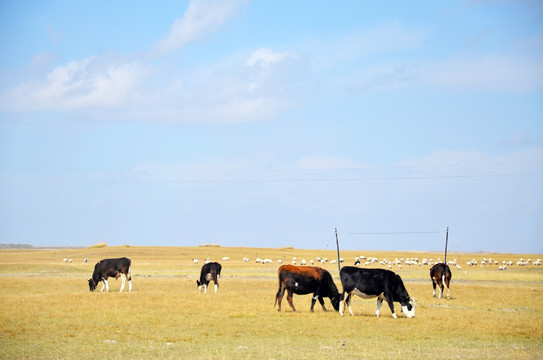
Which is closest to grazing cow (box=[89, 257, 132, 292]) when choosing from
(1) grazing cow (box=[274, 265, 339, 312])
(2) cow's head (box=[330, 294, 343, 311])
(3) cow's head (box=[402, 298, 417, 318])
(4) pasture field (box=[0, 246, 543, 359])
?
(4) pasture field (box=[0, 246, 543, 359])

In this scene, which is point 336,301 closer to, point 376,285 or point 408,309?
point 376,285

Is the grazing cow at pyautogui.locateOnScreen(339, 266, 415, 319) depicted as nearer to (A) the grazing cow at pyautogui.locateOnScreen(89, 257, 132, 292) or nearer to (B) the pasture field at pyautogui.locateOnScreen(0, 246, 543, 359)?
(B) the pasture field at pyautogui.locateOnScreen(0, 246, 543, 359)

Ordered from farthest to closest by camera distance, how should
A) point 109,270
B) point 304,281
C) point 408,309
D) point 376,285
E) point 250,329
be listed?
1. point 109,270
2. point 304,281
3. point 408,309
4. point 376,285
5. point 250,329

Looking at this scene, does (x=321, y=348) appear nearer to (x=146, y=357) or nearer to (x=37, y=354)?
(x=146, y=357)

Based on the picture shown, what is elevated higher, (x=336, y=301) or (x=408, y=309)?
(x=336, y=301)

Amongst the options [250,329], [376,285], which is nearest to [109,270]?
[250,329]

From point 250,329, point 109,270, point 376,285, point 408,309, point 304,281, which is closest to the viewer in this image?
point 250,329

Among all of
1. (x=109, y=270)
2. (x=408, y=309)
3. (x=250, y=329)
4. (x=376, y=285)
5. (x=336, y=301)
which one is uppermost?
(x=109, y=270)

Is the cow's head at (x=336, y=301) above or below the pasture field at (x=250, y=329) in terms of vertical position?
above

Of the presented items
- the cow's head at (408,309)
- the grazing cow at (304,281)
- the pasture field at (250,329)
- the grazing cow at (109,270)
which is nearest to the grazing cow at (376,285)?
the cow's head at (408,309)

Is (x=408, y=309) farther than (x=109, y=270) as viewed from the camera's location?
No

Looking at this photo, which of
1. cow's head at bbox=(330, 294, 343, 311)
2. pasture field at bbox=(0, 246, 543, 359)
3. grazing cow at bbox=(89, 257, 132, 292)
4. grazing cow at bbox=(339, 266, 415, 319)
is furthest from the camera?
grazing cow at bbox=(89, 257, 132, 292)

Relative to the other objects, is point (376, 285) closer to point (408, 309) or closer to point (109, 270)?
point (408, 309)

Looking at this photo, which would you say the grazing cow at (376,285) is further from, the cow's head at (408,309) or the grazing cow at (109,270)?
the grazing cow at (109,270)
